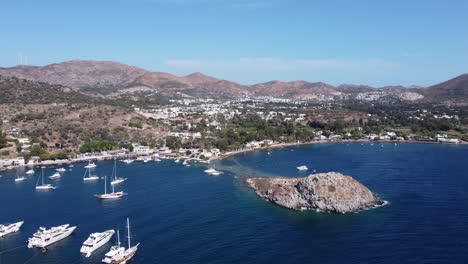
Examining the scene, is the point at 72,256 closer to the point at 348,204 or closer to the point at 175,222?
the point at 175,222

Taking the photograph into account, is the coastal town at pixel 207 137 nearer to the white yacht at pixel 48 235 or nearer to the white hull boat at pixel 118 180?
the white hull boat at pixel 118 180

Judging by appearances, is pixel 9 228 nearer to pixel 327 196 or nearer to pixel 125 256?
pixel 125 256

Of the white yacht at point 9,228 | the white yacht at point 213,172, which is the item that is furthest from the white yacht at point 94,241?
the white yacht at point 213,172

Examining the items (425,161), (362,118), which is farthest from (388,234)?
(362,118)

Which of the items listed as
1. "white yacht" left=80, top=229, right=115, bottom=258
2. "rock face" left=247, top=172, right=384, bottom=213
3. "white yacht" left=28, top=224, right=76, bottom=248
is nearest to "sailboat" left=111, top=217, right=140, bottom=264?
"white yacht" left=80, top=229, right=115, bottom=258

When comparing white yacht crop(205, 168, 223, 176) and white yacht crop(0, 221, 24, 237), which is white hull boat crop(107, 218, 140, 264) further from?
white yacht crop(205, 168, 223, 176)

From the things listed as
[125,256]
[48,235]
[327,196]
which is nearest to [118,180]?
[48,235]
